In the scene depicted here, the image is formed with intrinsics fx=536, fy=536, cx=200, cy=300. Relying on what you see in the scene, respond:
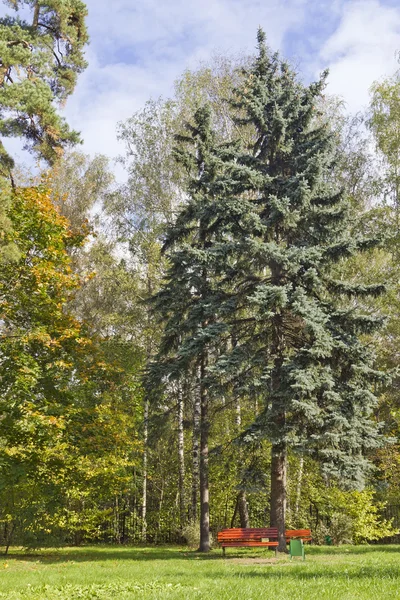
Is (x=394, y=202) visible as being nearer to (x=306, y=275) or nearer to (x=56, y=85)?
(x=306, y=275)

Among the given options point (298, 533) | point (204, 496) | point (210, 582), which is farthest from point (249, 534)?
point (210, 582)

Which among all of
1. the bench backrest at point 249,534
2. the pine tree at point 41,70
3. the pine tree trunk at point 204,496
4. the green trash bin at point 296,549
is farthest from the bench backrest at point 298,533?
the pine tree at point 41,70

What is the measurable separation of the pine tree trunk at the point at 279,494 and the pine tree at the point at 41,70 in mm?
9692

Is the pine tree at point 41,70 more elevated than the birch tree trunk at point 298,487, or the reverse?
the pine tree at point 41,70

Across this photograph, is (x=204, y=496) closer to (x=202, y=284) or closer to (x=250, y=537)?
(x=250, y=537)

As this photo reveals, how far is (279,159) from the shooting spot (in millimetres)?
17484

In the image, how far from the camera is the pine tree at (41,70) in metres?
12.0

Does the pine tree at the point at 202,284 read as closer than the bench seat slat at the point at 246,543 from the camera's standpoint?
No

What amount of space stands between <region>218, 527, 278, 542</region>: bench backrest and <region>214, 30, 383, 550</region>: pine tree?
55 centimetres

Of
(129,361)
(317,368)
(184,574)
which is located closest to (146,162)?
(129,361)

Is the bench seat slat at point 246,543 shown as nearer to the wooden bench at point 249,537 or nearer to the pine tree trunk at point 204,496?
the wooden bench at point 249,537

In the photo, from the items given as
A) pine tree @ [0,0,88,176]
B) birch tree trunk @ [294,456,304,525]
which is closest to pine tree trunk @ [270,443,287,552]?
birch tree trunk @ [294,456,304,525]

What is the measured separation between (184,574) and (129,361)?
1462 centimetres

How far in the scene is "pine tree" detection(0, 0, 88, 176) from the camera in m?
12.0
